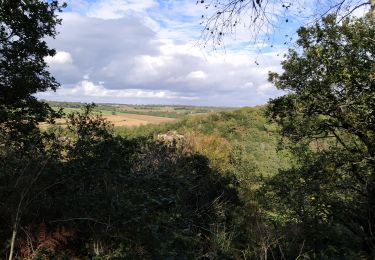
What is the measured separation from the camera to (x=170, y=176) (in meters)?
9.25

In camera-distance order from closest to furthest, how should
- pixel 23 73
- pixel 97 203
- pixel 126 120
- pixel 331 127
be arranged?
1. pixel 97 203
2. pixel 23 73
3. pixel 331 127
4. pixel 126 120

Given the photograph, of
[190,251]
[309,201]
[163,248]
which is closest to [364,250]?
[309,201]

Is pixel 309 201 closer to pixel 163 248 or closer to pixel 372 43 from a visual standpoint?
pixel 372 43

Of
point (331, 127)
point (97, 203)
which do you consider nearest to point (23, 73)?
point (97, 203)

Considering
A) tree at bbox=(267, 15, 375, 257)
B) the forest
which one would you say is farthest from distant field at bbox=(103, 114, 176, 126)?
tree at bbox=(267, 15, 375, 257)

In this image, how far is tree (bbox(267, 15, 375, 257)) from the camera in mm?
7715

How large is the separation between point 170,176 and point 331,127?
385 cm

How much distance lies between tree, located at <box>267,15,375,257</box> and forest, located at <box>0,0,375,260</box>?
25 millimetres

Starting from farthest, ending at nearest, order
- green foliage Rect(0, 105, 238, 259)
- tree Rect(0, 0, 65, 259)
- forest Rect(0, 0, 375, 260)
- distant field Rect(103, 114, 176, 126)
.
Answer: distant field Rect(103, 114, 176, 126) → tree Rect(0, 0, 65, 259) → forest Rect(0, 0, 375, 260) → green foliage Rect(0, 105, 238, 259)

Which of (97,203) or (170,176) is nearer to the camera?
(97,203)

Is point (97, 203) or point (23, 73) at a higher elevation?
point (23, 73)

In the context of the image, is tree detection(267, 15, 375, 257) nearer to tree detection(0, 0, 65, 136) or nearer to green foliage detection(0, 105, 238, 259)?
green foliage detection(0, 105, 238, 259)

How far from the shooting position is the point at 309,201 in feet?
28.2

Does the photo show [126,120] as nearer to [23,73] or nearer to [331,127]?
[23,73]
